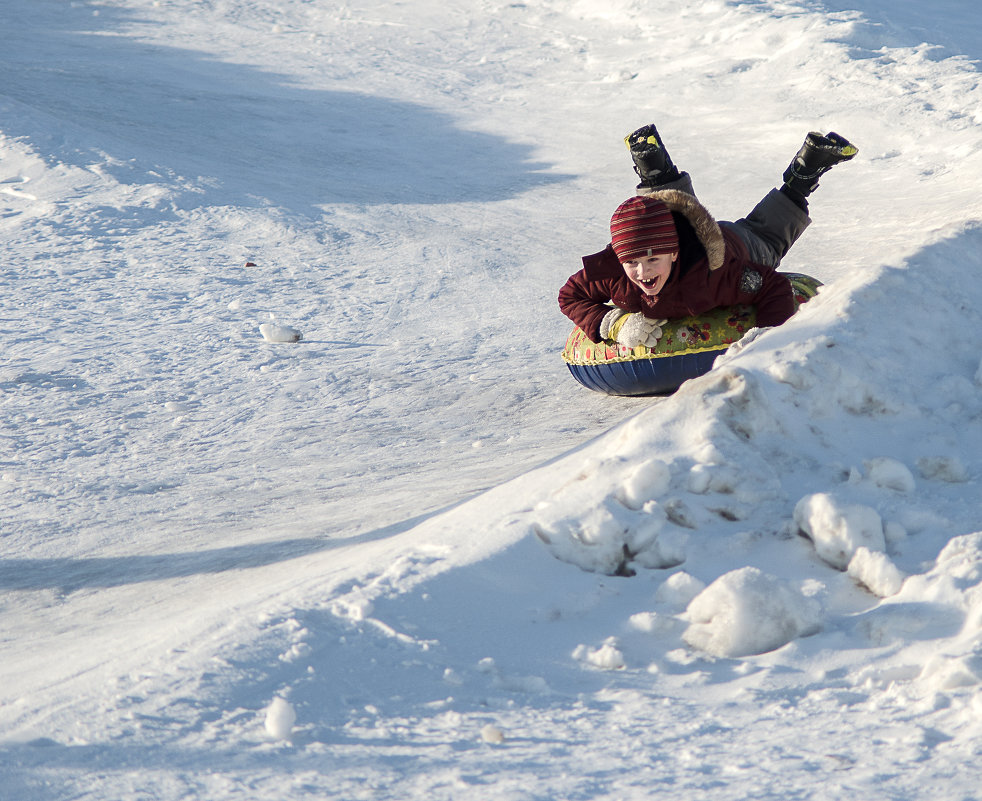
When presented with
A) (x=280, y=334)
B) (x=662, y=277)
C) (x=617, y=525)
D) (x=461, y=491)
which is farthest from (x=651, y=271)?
(x=280, y=334)

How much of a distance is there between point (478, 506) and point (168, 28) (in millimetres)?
12585

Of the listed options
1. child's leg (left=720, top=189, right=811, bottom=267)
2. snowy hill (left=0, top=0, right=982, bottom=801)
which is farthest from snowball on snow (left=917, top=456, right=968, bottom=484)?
child's leg (left=720, top=189, right=811, bottom=267)

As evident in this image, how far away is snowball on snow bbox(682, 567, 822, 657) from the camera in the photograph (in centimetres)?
211

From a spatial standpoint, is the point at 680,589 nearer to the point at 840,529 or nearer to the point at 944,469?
the point at 840,529

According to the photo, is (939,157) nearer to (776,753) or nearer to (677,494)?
(677,494)

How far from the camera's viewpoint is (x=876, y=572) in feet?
7.36

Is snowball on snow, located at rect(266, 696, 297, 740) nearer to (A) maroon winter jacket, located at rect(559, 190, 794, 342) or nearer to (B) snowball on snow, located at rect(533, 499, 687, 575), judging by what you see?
(B) snowball on snow, located at rect(533, 499, 687, 575)

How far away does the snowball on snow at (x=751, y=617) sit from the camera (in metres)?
2.11

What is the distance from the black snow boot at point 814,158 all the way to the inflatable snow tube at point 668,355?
38.2 inches

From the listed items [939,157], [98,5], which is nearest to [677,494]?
[939,157]

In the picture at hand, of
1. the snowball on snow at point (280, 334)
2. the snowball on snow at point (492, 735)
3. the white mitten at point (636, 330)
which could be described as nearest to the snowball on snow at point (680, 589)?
the snowball on snow at point (492, 735)

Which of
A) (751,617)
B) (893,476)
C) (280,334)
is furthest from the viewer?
(280,334)

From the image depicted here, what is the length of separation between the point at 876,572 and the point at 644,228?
194 cm

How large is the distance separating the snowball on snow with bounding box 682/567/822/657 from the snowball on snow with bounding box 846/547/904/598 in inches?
6.7
